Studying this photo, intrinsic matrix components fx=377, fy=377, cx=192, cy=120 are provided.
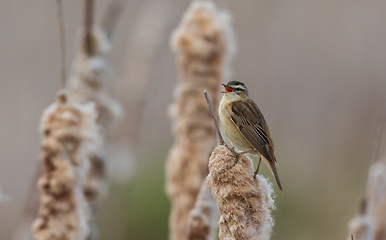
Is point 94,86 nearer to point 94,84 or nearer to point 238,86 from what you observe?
point 94,84

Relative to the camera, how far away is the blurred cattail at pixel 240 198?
1170 millimetres

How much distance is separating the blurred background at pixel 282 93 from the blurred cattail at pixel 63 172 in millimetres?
1845

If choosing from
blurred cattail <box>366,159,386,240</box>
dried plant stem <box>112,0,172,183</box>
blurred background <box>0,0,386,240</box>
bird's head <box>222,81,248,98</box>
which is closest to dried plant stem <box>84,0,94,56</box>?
dried plant stem <box>112,0,172,183</box>

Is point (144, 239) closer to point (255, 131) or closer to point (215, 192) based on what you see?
point (255, 131)

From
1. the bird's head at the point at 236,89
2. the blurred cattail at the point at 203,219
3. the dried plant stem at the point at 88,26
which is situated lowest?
the blurred cattail at the point at 203,219

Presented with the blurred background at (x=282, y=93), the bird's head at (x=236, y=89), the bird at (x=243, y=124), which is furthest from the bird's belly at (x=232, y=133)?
the blurred background at (x=282, y=93)

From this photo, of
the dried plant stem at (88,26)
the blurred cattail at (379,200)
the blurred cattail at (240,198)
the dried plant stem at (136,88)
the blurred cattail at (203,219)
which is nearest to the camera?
the blurred cattail at (240,198)

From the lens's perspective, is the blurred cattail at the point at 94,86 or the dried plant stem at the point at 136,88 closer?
the blurred cattail at the point at 94,86

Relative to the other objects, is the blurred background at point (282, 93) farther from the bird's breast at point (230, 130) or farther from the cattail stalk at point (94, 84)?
the bird's breast at point (230, 130)

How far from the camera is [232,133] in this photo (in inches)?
73.9

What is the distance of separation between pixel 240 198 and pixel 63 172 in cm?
77

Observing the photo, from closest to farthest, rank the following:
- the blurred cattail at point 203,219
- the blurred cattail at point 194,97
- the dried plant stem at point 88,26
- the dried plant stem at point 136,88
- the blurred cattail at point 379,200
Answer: the blurred cattail at point 203,219 → the dried plant stem at point 88,26 → the blurred cattail at point 379,200 → the blurred cattail at point 194,97 → the dried plant stem at point 136,88

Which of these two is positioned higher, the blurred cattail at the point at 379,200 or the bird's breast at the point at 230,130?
the bird's breast at the point at 230,130

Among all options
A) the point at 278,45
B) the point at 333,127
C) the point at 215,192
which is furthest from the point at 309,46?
the point at 215,192
